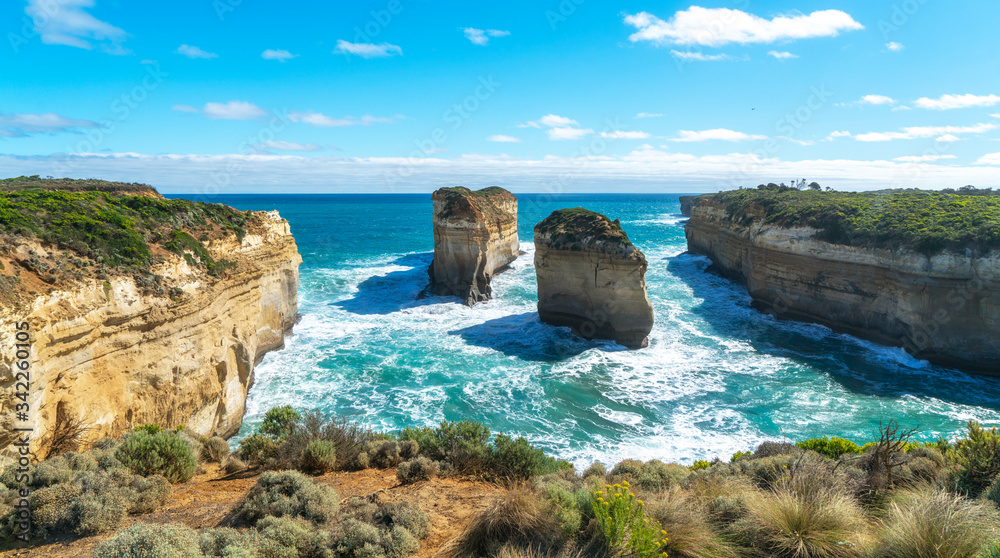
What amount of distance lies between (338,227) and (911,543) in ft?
269

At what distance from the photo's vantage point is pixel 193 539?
480 cm

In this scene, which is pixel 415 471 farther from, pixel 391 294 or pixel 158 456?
pixel 391 294

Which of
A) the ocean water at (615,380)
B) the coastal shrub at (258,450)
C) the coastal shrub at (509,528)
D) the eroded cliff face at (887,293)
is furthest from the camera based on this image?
the eroded cliff face at (887,293)

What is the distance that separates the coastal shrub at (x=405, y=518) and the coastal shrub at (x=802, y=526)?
149 inches

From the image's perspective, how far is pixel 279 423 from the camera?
11.2 meters

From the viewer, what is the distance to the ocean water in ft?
50.2

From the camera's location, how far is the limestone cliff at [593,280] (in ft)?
72.6

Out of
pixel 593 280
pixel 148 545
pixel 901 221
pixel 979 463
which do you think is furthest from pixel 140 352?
pixel 901 221

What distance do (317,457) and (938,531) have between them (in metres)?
8.52

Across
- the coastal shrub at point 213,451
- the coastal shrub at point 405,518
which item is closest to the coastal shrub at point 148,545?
the coastal shrub at point 405,518

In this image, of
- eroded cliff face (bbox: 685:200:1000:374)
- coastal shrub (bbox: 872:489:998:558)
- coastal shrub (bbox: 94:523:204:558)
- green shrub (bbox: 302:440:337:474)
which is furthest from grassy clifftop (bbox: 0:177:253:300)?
eroded cliff face (bbox: 685:200:1000:374)

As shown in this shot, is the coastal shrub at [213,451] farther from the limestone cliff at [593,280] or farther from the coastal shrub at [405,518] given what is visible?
the limestone cliff at [593,280]

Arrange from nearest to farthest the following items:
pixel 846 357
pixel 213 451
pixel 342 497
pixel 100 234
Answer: pixel 342 497, pixel 213 451, pixel 100 234, pixel 846 357

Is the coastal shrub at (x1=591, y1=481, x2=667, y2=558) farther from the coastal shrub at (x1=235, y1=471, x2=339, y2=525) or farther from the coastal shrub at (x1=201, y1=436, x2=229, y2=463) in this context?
the coastal shrub at (x1=201, y1=436, x2=229, y2=463)
